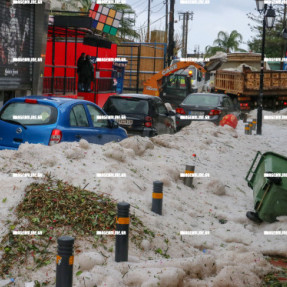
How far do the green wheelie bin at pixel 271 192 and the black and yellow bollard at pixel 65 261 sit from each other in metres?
4.26

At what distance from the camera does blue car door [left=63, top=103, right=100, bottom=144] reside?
1061 cm

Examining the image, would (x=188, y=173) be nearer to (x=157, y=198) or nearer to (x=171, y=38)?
(x=157, y=198)

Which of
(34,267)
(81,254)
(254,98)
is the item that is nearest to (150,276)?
(81,254)

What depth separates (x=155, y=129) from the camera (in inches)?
631

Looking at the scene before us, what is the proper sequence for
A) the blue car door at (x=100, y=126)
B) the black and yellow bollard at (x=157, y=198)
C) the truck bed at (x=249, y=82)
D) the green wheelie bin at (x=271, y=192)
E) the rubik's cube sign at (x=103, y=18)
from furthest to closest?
the truck bed at (x=249, y=82) < the rubik's cube sign at (x=103, y=18) < the blue car door at (x=100, y=126) < the green wheelie bin at (x=271, y=192) < the black and yellow bollard at (x=157, y=198)

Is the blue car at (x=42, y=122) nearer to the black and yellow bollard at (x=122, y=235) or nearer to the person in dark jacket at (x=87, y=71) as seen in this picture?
the black and yellow bollard at (x=122, y=235)

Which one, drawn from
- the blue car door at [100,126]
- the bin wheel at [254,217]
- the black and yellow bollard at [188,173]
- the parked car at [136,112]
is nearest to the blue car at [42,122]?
the blue car door at [100,126]

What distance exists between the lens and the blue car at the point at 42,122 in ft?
33.8

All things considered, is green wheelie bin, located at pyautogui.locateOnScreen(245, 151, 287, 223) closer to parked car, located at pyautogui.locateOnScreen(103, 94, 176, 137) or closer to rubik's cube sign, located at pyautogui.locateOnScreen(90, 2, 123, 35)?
parked car, located at pyautogui.locateOnScreen(103, 94, 176, 137)

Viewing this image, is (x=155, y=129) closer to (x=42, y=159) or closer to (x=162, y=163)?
(x=162, y=163)

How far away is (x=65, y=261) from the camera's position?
5.21 metres

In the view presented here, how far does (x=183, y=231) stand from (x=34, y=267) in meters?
2.66

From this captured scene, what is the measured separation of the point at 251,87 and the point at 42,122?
837 inches

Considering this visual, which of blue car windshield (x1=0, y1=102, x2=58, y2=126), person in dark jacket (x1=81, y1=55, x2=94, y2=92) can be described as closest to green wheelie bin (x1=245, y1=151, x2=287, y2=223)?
blue car windshield (x1=0, y1=102, x2=58, y2=126)
